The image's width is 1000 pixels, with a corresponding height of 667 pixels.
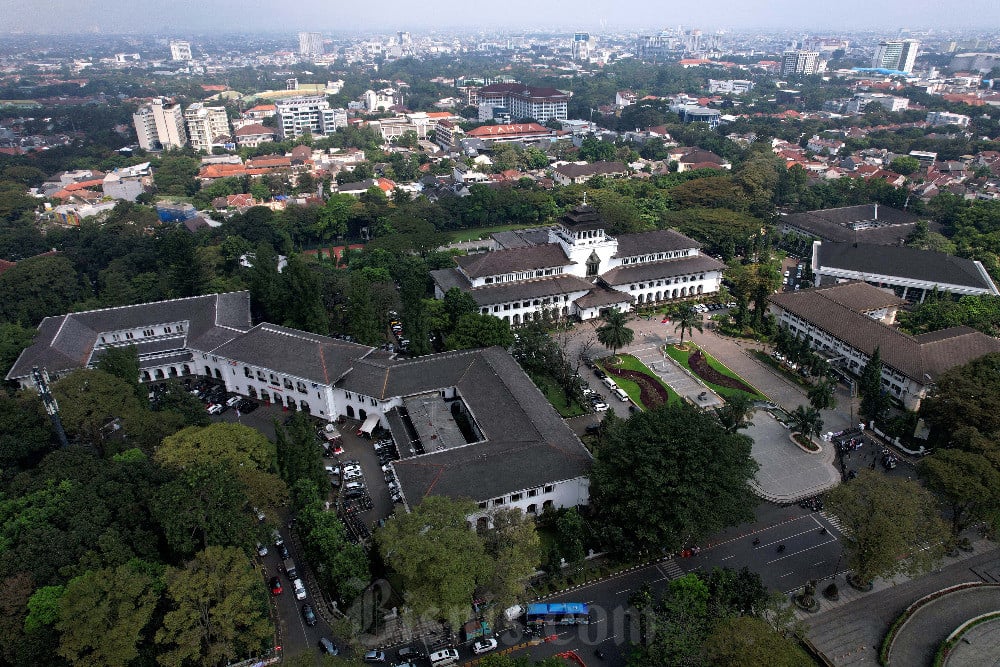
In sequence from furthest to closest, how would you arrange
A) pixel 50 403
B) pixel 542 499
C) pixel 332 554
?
pixel 542 499 < pixel 50 403 < pixel 332 554

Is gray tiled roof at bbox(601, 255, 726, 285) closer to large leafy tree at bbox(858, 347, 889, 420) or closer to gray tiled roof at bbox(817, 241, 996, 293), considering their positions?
gray tiled roof at bbox(817, 241, 996, 293)

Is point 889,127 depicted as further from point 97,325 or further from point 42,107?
point 42,107

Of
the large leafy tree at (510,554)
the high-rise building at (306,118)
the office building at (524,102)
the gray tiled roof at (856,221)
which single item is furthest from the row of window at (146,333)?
the office building at (524,102)

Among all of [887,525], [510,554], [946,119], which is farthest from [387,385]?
[946,119]

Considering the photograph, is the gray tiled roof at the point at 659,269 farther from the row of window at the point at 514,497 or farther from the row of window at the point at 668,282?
the row of window at the point at 514,497

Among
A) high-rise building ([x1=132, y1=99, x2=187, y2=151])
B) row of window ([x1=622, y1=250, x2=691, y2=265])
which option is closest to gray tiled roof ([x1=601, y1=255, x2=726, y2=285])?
row of window ([x1=622, y1=250, x2=691, y2=265])

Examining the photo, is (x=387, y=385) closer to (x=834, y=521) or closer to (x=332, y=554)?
(x=332, y=554)

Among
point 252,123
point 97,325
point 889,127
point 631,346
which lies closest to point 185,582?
point 97,325
